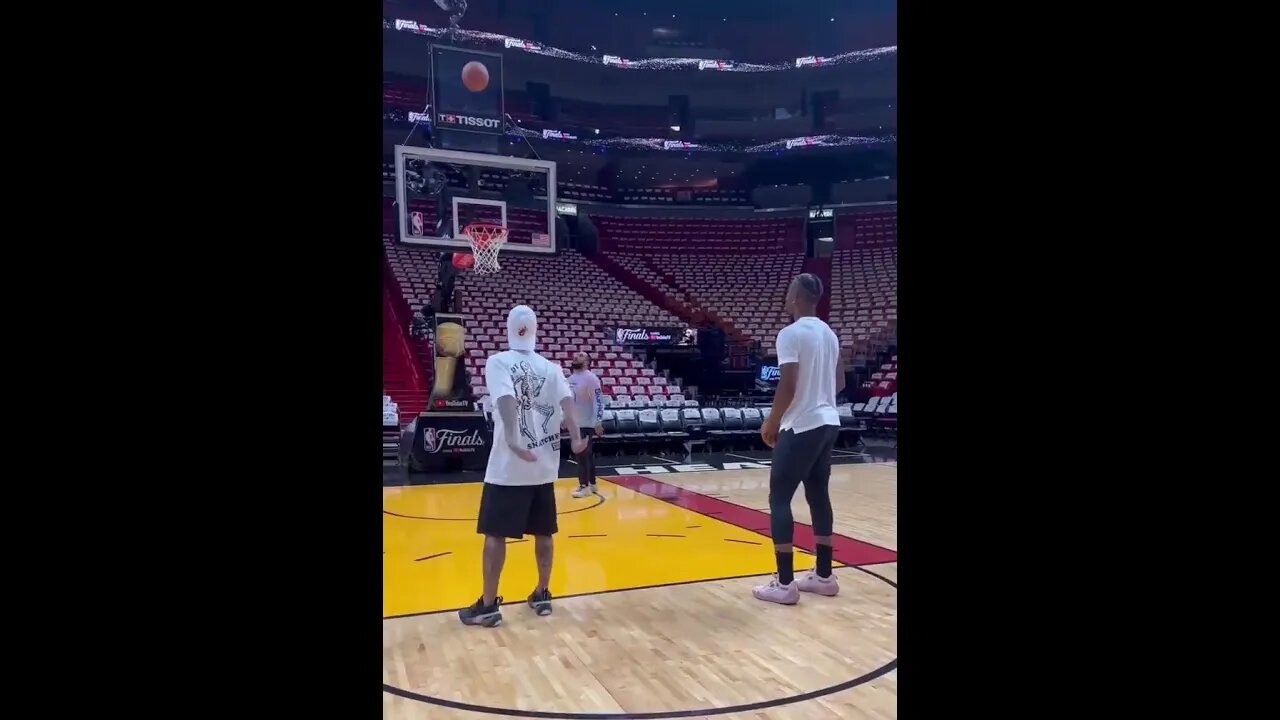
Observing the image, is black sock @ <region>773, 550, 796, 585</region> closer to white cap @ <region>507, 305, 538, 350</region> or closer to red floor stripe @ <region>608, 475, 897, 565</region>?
red floor stripe @ <region>608, 475, 897, 565</region>

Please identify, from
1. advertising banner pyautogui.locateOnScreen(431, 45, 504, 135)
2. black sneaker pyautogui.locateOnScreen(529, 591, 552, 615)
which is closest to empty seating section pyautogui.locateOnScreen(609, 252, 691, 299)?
advertising banner pyautogui.locateOnScreen(431, 45, 504, 135)

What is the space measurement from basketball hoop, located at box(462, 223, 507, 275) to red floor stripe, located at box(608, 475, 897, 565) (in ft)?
12.7

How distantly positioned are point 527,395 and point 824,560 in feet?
6.45

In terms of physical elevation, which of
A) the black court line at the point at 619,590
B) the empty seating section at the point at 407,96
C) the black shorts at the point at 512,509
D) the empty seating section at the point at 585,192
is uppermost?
the empty seating section at the point at 407,96

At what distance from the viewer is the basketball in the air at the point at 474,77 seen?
11000 millimetres

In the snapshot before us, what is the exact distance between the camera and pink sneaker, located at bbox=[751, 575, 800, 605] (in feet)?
12.6

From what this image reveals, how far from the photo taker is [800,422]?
3.81 metres

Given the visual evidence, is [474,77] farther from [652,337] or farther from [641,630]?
[641,630]

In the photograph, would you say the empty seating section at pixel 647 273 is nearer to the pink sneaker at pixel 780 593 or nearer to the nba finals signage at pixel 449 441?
the nba finals signage at pixel 449 441

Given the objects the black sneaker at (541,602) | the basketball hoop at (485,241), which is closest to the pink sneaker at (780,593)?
the black sneaker at (541,602)
